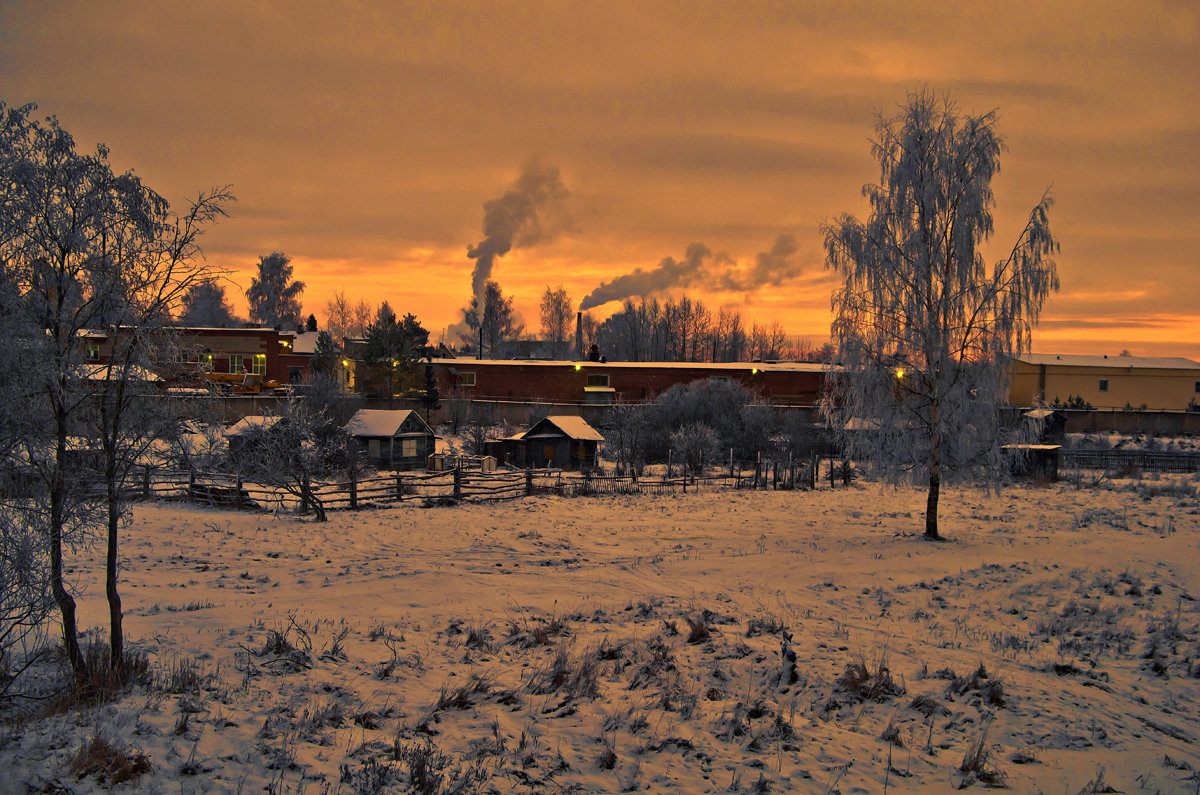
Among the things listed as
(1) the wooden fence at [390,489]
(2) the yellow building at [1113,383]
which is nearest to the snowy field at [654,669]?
(1) the wooden fence at [390,489]

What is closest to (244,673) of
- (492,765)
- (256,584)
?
(492,765)

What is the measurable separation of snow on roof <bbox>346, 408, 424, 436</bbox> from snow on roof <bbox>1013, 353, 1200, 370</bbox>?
5481 cm

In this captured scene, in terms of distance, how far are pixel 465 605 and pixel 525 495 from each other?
636 inches

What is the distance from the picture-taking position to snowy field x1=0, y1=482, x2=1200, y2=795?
5.92 m

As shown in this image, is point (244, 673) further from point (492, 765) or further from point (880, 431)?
point (880, 431)

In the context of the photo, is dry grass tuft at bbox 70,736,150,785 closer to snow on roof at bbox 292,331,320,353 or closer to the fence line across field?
the fence line across field

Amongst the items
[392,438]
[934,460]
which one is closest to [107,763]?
[934,460]

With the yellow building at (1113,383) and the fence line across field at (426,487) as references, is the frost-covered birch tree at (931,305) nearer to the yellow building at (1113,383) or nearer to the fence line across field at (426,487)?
the fence line across field at (426,487)

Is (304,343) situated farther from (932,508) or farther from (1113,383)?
(1113,383)

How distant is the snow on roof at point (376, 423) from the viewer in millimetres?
37594

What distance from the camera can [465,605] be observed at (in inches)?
448

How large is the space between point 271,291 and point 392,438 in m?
63.5

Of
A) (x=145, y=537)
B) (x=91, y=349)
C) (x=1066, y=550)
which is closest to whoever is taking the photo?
(x=91, y=349)

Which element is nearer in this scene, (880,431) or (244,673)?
(244,673)
